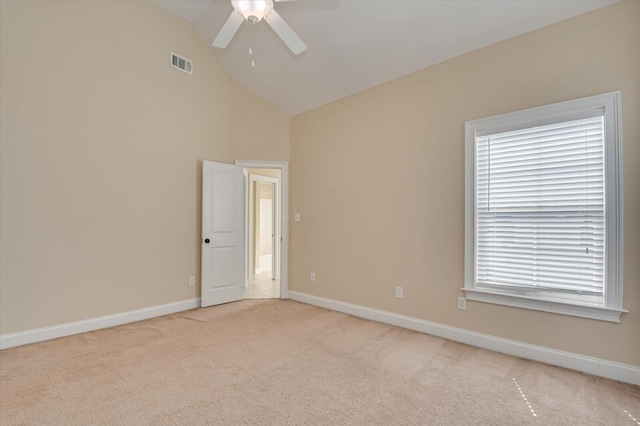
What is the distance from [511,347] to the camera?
2807mm

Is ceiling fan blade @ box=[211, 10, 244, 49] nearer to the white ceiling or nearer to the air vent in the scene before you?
the white ceiling

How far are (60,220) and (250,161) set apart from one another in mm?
2422

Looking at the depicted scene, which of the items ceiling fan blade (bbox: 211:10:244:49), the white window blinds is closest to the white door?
ceiling fan blade (bbox: 211:10:244:49)

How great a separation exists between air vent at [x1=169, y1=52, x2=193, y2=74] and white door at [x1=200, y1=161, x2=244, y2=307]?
1.28 m

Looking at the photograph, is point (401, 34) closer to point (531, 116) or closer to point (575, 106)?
point (531, 116)

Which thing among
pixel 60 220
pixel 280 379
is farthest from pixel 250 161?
pixel 280 379

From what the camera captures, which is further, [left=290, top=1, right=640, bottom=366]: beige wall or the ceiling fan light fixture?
[left=290, top=1, right=640, bottom=366]: beige wall

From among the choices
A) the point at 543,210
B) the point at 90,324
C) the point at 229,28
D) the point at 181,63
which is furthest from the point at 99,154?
the point at 543,210

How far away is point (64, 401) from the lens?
207cm

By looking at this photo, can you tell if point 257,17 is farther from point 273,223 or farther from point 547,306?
point 273,223

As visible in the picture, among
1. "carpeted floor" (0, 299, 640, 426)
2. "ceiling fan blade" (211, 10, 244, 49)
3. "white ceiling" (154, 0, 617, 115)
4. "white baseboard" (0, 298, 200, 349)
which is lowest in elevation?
"carpeted floor" (0, 299, 640, 426)

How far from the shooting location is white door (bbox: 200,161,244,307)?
432 cm

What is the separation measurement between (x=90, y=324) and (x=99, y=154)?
189 centimetres

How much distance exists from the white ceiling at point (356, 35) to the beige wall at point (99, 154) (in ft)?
1.90
